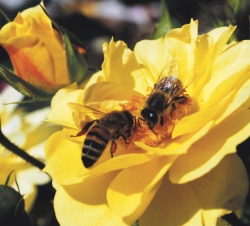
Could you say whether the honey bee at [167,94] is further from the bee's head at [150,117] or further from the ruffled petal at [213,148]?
the ruffled petal at [213,148]

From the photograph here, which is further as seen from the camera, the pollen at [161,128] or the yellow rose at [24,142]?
the yellow rose at [24,142]

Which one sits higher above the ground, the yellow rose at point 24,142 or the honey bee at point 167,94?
the honey bee at point 167,94

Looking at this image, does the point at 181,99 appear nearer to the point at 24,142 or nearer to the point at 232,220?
the point at 232,220

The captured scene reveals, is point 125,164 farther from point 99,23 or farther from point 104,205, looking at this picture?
point 99,23

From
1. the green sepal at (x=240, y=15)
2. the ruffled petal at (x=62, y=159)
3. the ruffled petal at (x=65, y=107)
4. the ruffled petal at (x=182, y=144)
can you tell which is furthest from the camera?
the green sepal at (x=240, y=15)

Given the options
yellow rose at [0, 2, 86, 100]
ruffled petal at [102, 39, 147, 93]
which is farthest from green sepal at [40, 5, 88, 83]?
ruffled petal at [102, 39, 147, 93]

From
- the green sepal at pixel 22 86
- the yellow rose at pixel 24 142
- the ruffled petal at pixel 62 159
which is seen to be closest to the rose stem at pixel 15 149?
the yellow rose at pixel 24 142
